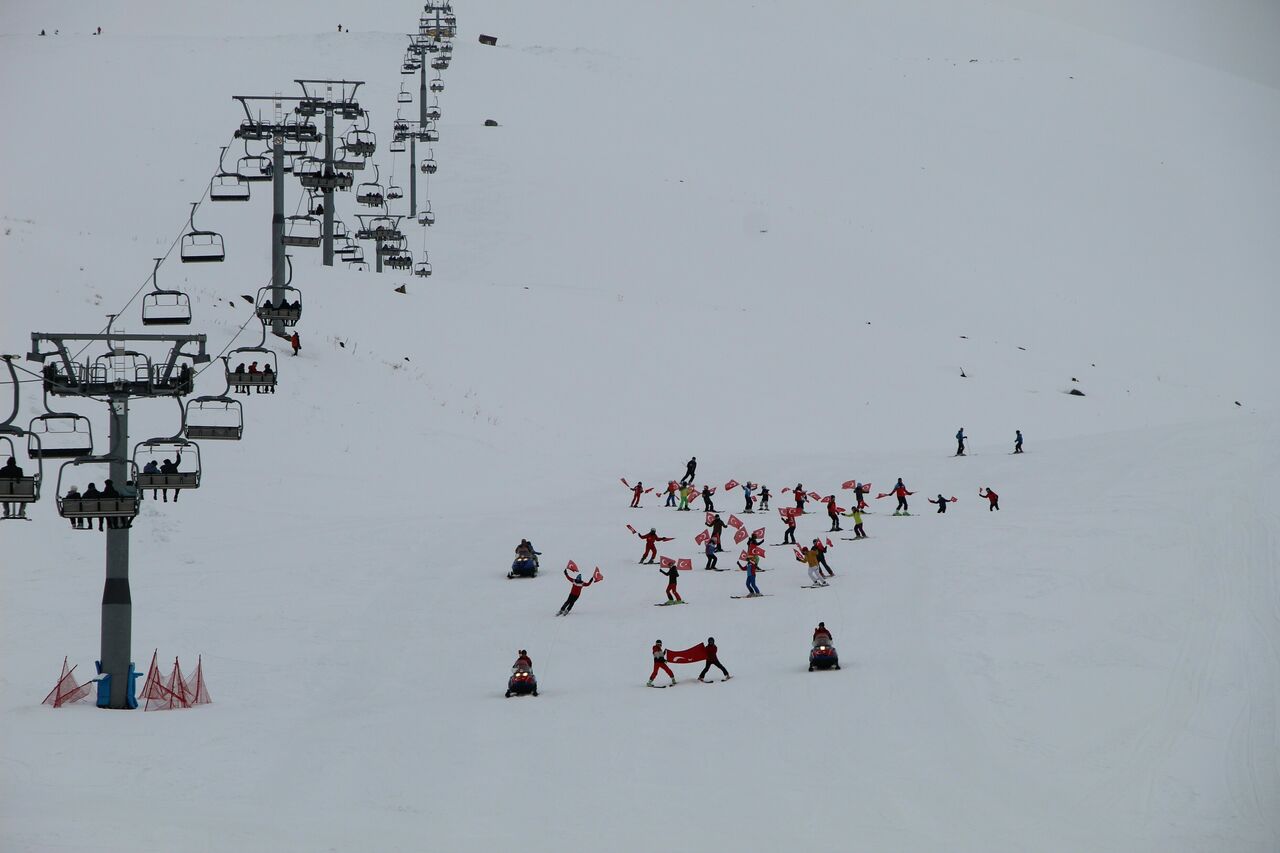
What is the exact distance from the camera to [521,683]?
19.1 m

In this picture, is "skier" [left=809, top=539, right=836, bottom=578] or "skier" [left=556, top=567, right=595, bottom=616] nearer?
"skier" [left=556, top=567, right=595, bottom=616]

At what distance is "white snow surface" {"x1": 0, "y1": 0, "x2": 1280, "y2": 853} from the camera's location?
15453 millimetres

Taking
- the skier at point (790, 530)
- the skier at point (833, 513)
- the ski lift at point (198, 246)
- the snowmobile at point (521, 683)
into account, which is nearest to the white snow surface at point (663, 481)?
the snowmobile at point (521, 683)

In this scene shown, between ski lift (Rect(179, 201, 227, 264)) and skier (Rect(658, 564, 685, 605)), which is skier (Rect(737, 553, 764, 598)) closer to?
skier (Rect(658, 564, 685, 605))

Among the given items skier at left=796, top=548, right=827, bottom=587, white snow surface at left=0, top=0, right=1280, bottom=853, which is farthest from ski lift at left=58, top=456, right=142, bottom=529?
skier at left=796, top=548, right=827, bottom=587

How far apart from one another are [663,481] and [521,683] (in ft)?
65.1

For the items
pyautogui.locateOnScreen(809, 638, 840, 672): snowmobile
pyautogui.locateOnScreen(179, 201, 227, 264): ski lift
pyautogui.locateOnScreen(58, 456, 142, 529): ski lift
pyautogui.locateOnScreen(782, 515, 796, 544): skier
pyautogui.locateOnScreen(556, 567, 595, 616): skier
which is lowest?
pyautogui.locateOnScreen(809, 638, 840, 672): snowmobile

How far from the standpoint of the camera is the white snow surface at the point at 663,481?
15.5 metres

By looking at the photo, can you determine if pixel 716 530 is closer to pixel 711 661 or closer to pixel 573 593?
pixel 573 593

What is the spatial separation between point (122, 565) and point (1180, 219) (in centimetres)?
8361

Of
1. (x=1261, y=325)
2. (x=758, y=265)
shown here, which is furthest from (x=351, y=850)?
(x=1261, y=325)

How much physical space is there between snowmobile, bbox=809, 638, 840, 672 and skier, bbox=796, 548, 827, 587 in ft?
16.2

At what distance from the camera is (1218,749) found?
16.5 metres

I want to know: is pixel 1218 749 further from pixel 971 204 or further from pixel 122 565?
pixel 971 204
